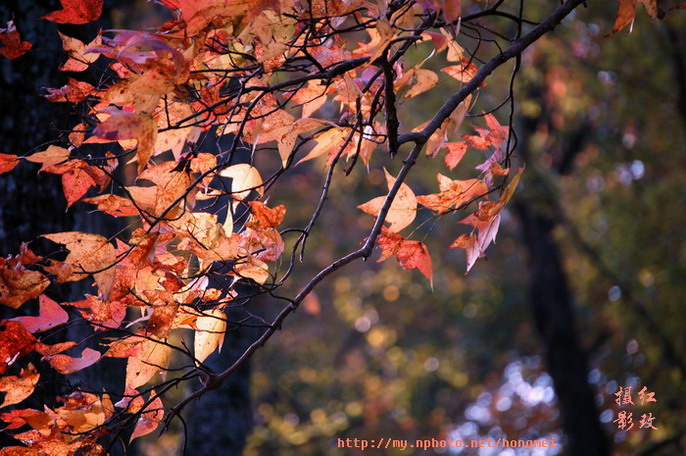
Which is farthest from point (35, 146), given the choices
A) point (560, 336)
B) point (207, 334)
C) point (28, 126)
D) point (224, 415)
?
point (560, 336)

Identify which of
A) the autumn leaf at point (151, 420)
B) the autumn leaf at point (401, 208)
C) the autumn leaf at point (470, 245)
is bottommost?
the autumn leaf at point (151, 420)

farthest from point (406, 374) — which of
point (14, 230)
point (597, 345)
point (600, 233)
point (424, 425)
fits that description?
point (14, 230)

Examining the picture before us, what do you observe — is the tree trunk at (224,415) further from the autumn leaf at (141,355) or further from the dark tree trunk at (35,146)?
the autumn leaf at (141,355)

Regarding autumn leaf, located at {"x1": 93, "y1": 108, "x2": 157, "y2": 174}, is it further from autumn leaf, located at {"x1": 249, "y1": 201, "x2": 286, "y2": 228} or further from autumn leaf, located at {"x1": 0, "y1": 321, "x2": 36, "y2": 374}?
autumn leaf, located at {"x1": 0, "y1": 321, "x2": 36, "y2": 374}

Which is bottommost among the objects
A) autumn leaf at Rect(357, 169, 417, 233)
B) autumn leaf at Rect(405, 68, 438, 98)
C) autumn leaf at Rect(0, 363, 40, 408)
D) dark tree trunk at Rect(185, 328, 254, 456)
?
dark tree trunk at Rect(185, 328, 254, 456)

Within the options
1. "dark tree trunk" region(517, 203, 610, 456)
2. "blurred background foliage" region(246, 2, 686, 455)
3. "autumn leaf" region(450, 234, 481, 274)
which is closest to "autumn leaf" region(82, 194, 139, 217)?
"autumn leaf" region(450, 234, 481, 274)

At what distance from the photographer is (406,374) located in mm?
8719

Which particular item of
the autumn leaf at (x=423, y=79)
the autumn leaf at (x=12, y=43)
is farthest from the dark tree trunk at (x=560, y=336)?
the autumn leaf at (x=12, y=43)

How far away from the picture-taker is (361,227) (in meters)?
10.5

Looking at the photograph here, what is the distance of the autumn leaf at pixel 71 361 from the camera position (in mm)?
1248

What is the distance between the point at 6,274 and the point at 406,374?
7936mm

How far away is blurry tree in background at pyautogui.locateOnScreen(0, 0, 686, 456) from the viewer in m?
1.17

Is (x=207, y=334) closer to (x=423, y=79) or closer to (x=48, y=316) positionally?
(x=48, y=316)

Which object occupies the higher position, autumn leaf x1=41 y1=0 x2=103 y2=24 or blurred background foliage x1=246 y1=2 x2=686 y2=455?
autumn leaf x1=41 y1=0 x2=103 y2=24
